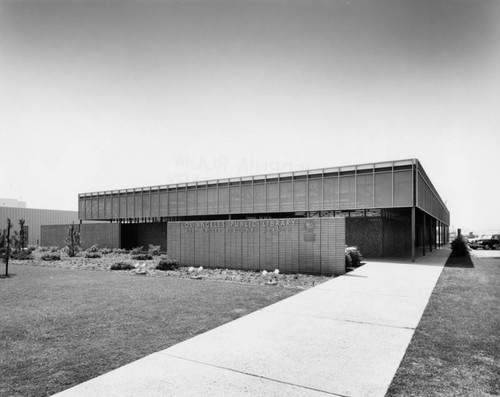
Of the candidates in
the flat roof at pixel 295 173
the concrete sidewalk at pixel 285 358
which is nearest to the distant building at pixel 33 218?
the flat roof at pixel 295 173

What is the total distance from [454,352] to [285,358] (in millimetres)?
2832

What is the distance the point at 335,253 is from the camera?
16.1 metres

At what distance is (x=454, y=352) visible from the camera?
5.66 m

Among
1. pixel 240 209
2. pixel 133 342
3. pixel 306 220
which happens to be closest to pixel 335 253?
pixel 306 220

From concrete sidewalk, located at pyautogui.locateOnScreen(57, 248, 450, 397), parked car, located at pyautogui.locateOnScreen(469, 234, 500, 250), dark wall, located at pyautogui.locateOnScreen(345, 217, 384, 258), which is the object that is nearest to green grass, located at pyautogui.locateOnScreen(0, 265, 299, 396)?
concrete sidewalk, located at pyautogui.locateOnScreen(57, 248, 450, 397)

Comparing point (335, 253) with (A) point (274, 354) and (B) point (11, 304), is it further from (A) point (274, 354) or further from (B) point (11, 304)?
(B) point (11, 304)

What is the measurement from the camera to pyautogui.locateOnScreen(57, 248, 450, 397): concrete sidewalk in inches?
169

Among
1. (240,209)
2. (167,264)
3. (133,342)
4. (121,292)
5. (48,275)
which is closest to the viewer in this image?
(133,342)

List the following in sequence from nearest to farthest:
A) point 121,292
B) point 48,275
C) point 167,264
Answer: point 121,292 → point 48,275 → point 167,264

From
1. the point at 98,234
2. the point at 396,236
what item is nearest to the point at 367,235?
the point at 396,236

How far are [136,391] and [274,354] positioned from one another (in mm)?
2241

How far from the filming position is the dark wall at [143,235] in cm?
3588

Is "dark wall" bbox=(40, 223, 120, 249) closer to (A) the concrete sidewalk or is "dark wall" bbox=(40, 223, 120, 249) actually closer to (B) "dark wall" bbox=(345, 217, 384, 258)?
(B) "dark wall" bbox=(345, 217, 384, 258)

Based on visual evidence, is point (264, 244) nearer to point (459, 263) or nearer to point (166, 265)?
point (166, 265)
